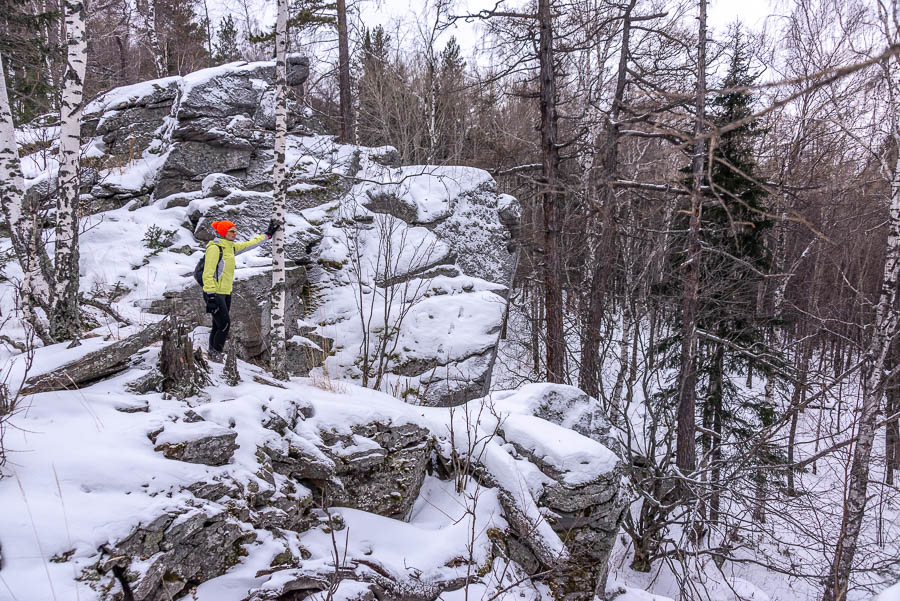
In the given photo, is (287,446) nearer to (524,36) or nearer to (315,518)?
(315,518)

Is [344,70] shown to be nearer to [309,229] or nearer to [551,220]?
[309,229]

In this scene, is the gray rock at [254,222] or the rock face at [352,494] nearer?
the rock face at [352,494]

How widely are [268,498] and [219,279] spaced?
3.22 metres

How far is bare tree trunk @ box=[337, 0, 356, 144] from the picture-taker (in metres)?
13.9

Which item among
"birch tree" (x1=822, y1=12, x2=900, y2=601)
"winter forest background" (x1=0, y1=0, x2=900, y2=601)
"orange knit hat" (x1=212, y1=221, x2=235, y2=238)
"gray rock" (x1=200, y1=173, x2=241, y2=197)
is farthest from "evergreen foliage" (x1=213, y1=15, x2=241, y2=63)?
"birch tree" (x1=822, y1=12, x2=900, y2=601)

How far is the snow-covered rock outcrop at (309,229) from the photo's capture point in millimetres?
8188

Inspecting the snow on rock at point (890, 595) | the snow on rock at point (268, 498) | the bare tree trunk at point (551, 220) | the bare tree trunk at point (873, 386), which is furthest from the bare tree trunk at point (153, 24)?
the snow on rock at point (890, 595)

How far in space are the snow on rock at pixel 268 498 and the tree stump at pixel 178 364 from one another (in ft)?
0.52

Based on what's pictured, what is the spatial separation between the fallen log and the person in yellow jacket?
1.17 meters

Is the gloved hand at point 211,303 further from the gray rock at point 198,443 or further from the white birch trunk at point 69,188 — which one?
the gray rock at point 198,443

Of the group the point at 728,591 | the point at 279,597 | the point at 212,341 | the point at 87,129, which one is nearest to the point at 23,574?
the point at 279,597

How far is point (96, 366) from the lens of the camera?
430 cm

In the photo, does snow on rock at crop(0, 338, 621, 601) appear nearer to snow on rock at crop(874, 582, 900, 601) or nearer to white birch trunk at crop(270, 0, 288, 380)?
white birch trunk at crop(270, 0, 288, 380)

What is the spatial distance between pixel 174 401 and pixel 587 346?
285 inches
